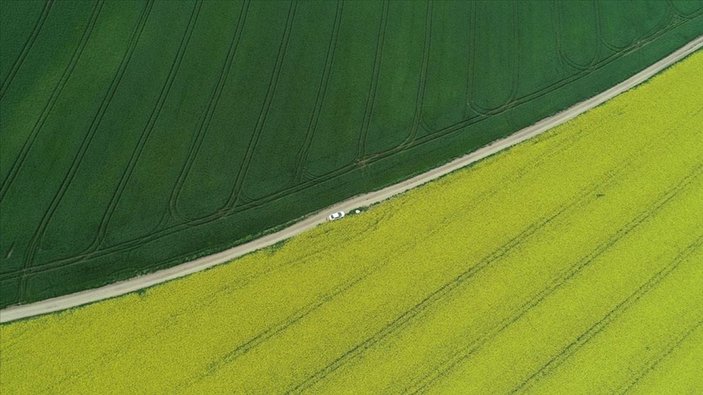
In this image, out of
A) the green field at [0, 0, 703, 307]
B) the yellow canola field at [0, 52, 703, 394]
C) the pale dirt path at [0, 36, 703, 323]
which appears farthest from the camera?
the green field at [0, 0, 703, 307]

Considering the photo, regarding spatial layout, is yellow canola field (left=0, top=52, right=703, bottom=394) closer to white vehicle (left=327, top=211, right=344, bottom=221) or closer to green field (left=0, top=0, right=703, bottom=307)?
white vehicle (left=327, top=211, right=344, bottom=221)

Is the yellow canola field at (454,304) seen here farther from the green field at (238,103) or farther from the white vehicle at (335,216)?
the green field at (238,103)

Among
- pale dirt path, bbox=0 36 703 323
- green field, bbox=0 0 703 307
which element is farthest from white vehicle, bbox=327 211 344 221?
Answer: green field, bbox=0 0 703 307

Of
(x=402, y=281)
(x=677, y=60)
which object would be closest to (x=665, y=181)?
(x=677, y=60)

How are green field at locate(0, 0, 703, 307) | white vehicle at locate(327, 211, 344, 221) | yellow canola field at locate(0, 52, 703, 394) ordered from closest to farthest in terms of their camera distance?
yellow canola field at locate(0, 52, 703, 394) < green field at locate(0, 0, 703, 307) < white vehicle at locate(327, 211, 344, 221)

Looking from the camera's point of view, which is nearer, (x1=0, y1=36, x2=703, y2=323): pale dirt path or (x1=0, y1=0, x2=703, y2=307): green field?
(x1=0, y1=36, x2=703, y2=323): pale dirt path

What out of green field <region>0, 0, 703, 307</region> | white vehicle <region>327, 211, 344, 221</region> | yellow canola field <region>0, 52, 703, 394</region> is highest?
green field <region>0, 0, 703, 307</region>
